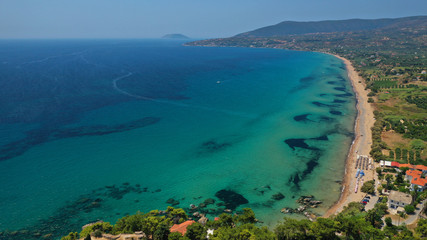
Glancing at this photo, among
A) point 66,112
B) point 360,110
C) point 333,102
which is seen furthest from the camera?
point 333,102

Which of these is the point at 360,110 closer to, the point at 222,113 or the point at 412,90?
the point at 412,90

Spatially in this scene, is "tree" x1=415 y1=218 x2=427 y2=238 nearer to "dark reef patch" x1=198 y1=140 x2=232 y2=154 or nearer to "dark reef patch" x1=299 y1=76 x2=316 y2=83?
"dark reef patch" x1=198 y1=140 x2=232 y2=154

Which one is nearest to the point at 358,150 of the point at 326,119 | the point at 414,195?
the point at 414,195

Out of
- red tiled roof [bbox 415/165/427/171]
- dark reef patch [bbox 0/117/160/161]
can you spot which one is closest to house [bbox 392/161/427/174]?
red tiled roof [bbox 415/165/427/171]

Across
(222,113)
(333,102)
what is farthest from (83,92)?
(333,102)

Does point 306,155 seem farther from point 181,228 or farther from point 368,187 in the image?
point 181,228

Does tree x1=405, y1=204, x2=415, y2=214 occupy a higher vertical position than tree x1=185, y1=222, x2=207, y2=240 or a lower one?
lower
